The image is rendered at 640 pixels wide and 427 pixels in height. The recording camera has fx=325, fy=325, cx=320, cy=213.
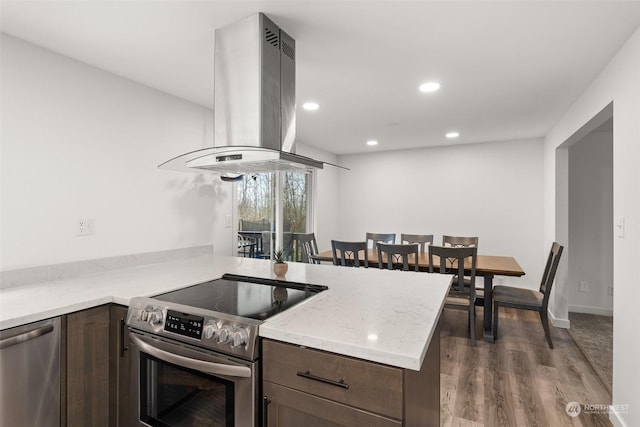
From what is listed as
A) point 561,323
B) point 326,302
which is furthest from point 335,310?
point 561,323

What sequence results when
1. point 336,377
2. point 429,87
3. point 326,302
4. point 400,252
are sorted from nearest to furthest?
1. point 336,377
2. point 326,302
3. point 429,87
4. point 400,252

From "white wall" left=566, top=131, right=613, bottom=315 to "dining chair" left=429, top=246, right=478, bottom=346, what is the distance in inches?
74.9

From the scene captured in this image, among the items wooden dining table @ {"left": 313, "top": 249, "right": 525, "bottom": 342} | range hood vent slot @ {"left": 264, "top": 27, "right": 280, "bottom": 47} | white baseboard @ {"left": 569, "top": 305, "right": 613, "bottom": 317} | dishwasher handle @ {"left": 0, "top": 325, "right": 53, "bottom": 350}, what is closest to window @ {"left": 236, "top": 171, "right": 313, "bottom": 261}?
wooden dining table @ {"left": 313, "top": 249, "right": 525, "bottom": 342}

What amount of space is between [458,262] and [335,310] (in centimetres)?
215

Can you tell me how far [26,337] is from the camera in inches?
52.8

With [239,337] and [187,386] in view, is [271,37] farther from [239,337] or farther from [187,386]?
[187,386]

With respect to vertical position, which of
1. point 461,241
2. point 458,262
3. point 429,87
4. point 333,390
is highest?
point 429,87

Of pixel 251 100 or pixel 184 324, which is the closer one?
pixel 184 324

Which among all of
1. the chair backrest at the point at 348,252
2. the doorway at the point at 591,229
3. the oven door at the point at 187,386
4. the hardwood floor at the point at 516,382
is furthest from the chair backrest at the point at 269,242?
the doorway at the point at 591,229

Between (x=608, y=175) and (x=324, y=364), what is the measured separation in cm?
468

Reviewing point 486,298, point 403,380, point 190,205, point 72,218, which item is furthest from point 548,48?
point 72,218

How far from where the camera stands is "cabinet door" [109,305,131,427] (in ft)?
5.21

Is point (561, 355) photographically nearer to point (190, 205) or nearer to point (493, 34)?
point (493, 34)

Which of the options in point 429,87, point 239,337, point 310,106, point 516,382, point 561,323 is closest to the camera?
point 239,337
